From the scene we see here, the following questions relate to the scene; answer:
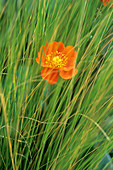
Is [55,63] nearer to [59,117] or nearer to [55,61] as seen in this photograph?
[55,61]

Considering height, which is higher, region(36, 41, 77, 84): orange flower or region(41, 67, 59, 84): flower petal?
region(36, 41, 77, 84): orange flower

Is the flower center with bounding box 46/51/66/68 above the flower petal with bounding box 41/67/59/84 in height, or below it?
above

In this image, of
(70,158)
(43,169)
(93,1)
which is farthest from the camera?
(93,1)

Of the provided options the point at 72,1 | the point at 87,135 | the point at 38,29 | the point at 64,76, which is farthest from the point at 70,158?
the point at 72,1

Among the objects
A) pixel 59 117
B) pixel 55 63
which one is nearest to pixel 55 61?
pixel 55 63

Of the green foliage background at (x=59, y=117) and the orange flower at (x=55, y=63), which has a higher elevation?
the orange flower at (x=55, y=63)

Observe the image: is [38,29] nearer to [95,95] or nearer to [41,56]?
[41,56]

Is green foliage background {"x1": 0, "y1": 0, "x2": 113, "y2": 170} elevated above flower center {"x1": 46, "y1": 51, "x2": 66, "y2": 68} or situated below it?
below

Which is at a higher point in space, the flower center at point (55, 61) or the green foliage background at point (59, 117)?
the flower center at point (55, 61)
